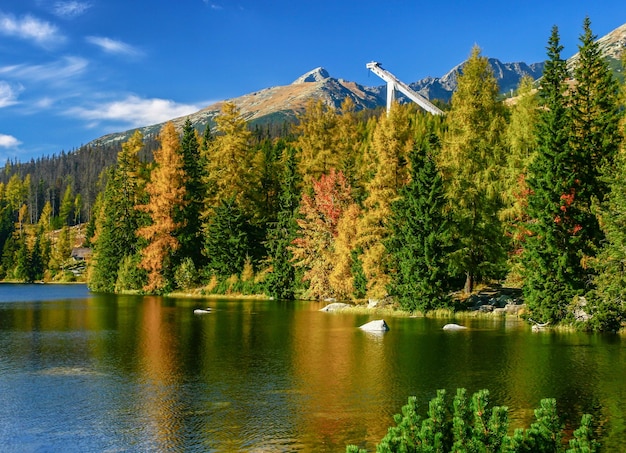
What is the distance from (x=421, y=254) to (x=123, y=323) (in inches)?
1030

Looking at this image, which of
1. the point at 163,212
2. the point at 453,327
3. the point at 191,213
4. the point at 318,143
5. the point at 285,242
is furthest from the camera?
the point at 191,213

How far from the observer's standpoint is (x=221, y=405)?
2269cm

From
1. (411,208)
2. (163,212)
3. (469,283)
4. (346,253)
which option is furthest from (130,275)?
(469,283)

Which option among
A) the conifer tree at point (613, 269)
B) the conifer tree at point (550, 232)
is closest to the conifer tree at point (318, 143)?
the conifer tree at point (550, 232)

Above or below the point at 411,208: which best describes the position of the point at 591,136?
above

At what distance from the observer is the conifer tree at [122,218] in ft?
305

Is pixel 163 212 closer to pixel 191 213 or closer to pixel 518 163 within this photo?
pixel 191 213

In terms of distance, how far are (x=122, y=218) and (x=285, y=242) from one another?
117 feet

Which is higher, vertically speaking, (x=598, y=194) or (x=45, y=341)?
(x=598, y=194)

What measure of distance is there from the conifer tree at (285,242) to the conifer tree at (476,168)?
23704 millimetres

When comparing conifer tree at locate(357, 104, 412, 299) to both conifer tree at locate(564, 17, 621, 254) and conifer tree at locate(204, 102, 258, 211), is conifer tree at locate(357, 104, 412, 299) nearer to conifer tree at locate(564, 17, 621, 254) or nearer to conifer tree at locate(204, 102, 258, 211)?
conifer tree at locate(564, 17, 621, 254)

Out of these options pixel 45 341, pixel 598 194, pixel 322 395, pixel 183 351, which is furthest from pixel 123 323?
pixel 598 194

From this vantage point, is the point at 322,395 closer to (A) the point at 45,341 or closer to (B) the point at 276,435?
(B) the point at 276,435

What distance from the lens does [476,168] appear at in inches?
2207
